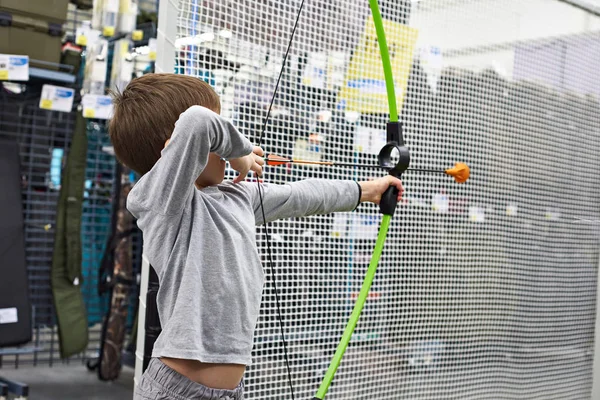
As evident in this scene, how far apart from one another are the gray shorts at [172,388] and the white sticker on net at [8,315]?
1.76 meters

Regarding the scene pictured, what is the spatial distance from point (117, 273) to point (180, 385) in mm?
2148

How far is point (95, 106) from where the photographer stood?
304 centimetres

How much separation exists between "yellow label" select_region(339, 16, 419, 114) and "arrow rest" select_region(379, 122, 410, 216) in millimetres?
389

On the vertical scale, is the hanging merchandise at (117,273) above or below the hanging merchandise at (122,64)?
below

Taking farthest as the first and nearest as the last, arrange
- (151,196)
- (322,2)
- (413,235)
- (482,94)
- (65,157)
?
(65,157) < (482,94) < (413,235) < (322,2) < (151,196)

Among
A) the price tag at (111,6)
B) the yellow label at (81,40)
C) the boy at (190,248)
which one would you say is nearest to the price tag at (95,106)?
the yellow label at (81,40)

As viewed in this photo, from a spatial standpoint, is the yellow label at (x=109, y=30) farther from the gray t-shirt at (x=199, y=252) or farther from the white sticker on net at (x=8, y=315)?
the gray t-shirt at (x=199, y=252)

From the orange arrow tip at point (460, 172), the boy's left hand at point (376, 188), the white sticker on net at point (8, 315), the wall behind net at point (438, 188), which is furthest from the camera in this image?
the white sticker on net at point (8, 315)

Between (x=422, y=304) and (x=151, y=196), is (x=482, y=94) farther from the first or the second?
(x=151, y=196)

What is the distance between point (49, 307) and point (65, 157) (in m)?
0.70

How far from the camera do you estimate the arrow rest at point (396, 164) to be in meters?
1.58

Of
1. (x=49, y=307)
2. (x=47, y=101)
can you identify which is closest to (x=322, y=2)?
(x=47, y=101)

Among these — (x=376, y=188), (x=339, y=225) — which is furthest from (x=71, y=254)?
(x=376, y=188)

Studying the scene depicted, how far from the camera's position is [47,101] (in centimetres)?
304
